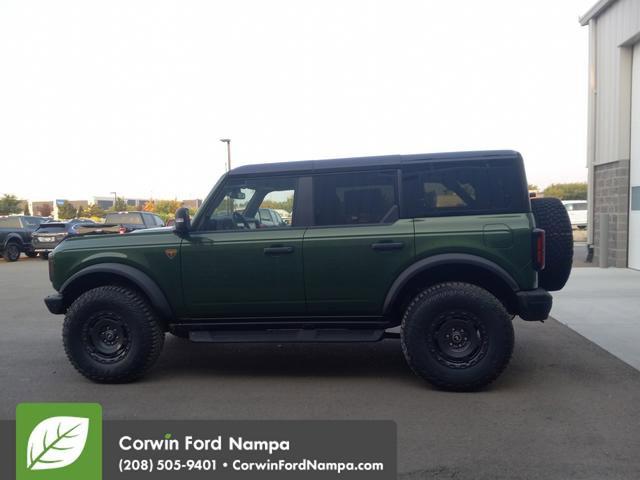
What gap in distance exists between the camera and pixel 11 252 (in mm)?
20281

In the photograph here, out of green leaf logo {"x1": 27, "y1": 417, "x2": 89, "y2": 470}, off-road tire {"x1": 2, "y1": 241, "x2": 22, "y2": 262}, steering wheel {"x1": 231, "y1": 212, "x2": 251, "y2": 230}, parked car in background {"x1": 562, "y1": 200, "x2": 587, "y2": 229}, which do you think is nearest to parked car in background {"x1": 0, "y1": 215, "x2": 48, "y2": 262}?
off-road tire {"x1": 2, "y1": 241, "x2": 22, "y2": 262}

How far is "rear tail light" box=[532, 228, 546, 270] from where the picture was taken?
4.50 meters

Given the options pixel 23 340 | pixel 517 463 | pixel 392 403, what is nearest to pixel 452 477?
pixel 517 463

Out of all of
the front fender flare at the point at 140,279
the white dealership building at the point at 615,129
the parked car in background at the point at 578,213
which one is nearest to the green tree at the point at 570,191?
the parked car in background at the point at 578,213

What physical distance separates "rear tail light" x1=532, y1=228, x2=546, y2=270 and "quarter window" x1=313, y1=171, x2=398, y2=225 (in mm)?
1154

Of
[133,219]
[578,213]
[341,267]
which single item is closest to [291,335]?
[341,267]

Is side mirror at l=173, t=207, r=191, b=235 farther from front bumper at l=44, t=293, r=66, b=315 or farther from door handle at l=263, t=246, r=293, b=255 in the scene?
front bumper at l=44, t=293, r=66, b=315

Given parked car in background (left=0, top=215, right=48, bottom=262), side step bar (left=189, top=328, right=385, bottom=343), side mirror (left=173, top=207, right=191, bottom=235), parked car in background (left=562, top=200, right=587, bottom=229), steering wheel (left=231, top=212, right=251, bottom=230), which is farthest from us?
parked car in background (left=562, top=200, right=587, bottom=229)

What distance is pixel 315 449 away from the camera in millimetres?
3568

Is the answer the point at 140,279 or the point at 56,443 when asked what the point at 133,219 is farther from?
the point at 56,443

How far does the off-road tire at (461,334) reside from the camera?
4515 millimetres

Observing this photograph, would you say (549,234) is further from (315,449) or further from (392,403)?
(315,449)

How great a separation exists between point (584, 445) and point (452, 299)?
4.70ft

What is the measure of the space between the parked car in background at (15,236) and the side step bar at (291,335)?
18.3m
